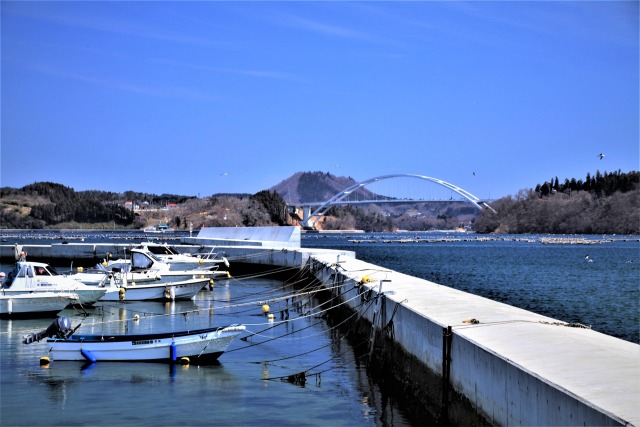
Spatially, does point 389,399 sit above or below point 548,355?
below

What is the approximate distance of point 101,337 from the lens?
2017cm

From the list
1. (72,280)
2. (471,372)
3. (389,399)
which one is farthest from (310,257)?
(471,372)

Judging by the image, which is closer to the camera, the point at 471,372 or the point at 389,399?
the point at 471,372

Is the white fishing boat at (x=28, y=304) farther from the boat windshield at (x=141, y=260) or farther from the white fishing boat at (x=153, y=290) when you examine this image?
the boat windshield at (x=141, y=260)

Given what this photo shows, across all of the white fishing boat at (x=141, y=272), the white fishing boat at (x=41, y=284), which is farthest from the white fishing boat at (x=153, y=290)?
the white fishing boat at (x=41, y=284)

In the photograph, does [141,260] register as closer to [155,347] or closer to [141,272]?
[141,272]

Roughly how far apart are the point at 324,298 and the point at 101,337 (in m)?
16.4

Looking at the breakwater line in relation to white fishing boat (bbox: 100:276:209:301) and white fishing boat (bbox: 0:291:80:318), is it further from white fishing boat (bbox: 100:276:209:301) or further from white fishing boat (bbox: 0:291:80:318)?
white fishing boat (bbox: 100:276:209:301)

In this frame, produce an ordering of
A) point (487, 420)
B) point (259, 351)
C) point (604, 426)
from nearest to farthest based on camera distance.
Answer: point (604, 426)
point (487, 420)
point (259, 351)

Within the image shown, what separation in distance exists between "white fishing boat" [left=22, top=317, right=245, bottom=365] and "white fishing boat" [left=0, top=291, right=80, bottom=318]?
873 centimetres

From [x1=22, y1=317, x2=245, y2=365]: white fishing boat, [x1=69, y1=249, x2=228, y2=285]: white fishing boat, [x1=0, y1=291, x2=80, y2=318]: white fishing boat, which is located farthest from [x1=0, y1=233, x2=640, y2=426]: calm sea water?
[x1=69, y1=249, x2=228, y2=285]: white fishing boat

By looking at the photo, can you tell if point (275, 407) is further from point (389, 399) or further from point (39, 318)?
point (39, 318)

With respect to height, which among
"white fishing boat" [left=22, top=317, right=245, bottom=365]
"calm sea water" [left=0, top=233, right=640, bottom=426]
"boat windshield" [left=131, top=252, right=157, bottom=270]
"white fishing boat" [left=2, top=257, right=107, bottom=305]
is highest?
"boat windshield" [left=131, top=252, right=157, bottom=270]

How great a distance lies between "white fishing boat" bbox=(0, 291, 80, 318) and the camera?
28234 millimetres
